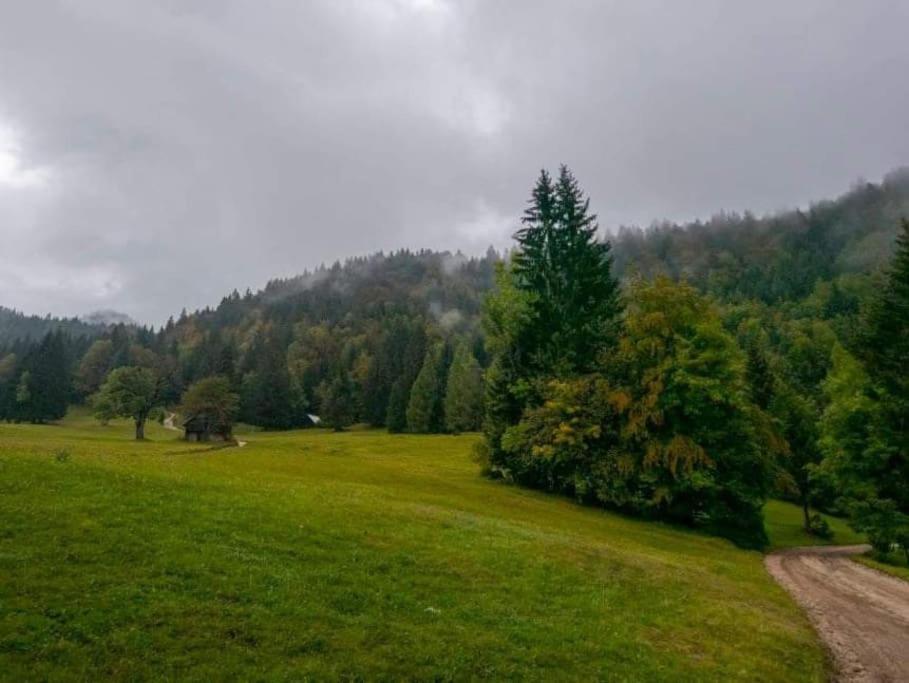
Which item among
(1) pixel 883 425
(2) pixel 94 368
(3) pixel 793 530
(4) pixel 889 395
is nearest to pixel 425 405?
(3) pixel 793 530

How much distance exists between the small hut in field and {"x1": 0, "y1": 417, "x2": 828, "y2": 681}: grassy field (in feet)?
266

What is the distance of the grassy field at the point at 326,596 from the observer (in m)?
12.1

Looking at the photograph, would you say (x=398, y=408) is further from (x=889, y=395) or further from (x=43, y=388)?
(x=889, y=395)

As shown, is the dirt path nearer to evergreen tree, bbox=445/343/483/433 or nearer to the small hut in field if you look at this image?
evergreen tree, bbox=445/343/483/433

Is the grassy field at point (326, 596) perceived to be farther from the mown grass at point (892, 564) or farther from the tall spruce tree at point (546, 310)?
the tall spruce tree at point (546, 310)

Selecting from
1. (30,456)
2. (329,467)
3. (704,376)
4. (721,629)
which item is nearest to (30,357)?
(329,467)

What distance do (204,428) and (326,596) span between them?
315ft

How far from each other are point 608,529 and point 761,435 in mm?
16822

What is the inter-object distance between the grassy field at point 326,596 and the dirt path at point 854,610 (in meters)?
1.06

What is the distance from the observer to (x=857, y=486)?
46375mm

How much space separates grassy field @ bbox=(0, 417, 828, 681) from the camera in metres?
12.1

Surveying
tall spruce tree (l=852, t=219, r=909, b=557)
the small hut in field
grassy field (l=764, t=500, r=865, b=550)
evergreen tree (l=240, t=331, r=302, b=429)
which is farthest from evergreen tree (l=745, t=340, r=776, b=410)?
evergreen tree (l=240, t=331, r=302, b=429)

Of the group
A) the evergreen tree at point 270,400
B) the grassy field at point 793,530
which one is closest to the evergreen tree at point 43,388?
the evergreen tree at point 270,400

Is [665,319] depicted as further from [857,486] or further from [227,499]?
[227,499]
